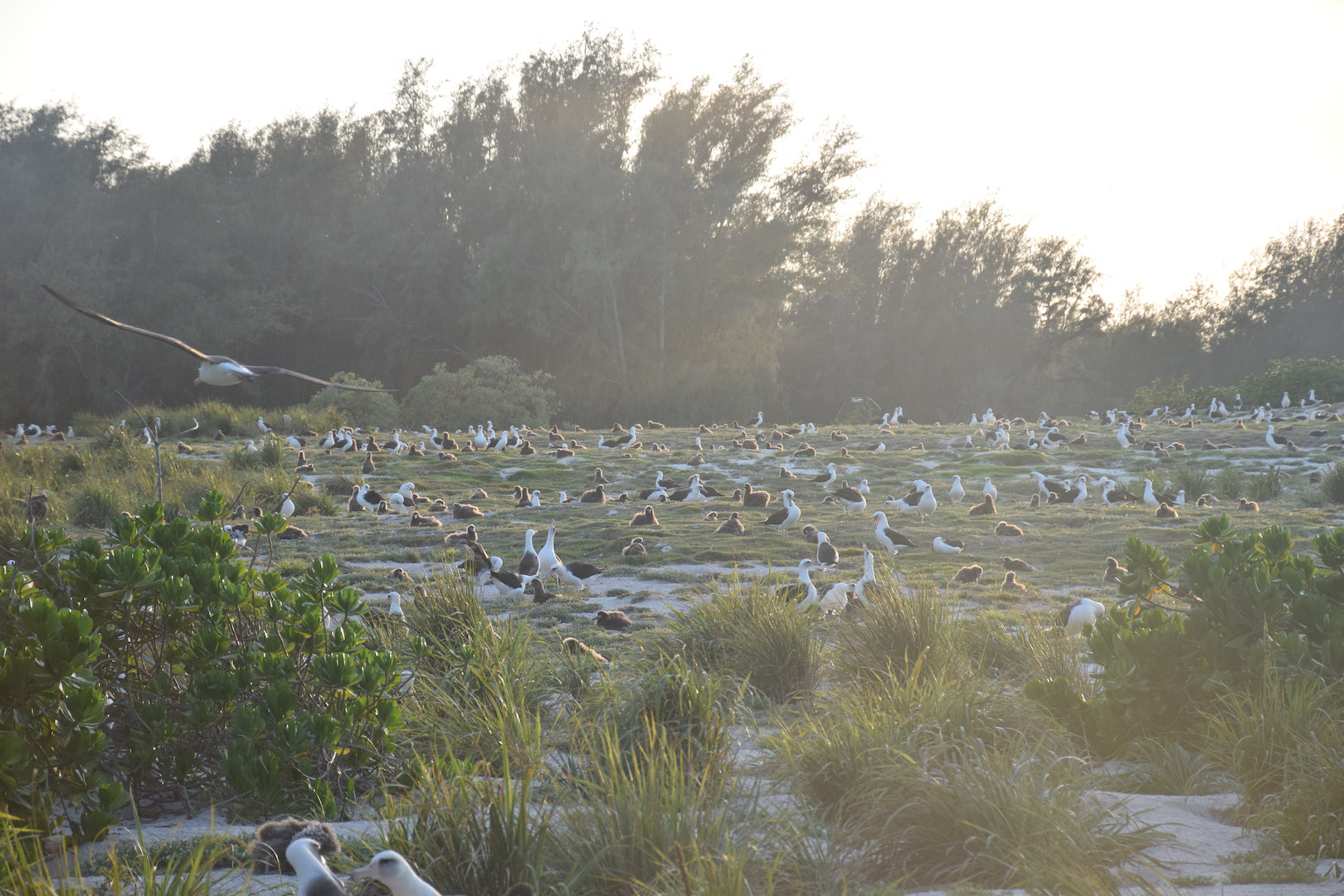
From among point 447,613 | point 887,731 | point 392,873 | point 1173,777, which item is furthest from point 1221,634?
point 447,613

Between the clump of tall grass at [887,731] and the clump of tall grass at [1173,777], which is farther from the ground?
the clump of tall grass at [887,731]

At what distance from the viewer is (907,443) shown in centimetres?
2222

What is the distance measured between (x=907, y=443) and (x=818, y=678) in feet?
56.3

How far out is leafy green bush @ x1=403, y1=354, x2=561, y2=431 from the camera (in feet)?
99.7

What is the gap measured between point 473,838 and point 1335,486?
15.0 metres

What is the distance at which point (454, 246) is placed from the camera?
39.2 m

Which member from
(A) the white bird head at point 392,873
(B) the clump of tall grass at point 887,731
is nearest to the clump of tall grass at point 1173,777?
(B) the clump of tall grass at point 887,731

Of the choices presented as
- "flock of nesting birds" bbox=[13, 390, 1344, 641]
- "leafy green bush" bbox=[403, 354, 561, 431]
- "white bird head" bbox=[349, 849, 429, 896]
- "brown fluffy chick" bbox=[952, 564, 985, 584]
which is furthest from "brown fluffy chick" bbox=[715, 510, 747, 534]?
"leafy green bush" bbox=[403, 354, 561, 431]

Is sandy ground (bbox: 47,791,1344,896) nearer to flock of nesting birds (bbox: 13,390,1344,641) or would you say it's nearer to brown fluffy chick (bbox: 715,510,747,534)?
flock of nesting birds (bbox: 13,390,1344,641)

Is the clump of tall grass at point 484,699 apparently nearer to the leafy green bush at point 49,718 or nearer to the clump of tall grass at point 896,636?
the leafy green bush at point 49,718

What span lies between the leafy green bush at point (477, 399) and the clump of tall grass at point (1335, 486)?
22.8 m

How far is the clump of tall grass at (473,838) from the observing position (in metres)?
3.18

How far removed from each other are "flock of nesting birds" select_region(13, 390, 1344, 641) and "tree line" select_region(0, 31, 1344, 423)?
977cm

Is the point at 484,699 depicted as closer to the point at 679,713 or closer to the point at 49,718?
the point at 679,713
